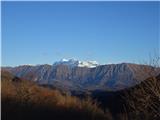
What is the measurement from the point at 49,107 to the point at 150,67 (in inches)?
575

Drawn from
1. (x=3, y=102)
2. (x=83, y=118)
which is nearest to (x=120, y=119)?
(x=83, y=118)

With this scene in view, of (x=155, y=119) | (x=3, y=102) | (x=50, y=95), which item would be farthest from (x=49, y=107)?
(x=155, y=119)

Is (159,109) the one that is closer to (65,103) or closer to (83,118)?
(83,118)

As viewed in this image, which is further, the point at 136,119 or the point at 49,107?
the point at 49,107

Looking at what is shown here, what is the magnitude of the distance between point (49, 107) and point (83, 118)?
2.71 meters

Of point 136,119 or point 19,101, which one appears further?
point 19,101

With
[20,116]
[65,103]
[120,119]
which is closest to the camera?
[20,116]

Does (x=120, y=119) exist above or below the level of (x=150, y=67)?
below

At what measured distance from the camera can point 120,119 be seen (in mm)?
30094

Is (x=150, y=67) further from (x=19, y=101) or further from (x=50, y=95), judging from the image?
(x=50, y=95)

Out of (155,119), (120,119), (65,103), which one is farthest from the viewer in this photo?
(65,103)

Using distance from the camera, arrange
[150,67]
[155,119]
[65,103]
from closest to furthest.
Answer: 1. [150,67]
2. [155,119]
3. [65,103]

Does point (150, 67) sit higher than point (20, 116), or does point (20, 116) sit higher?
point (150, 67)

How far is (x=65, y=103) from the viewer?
125 feet
